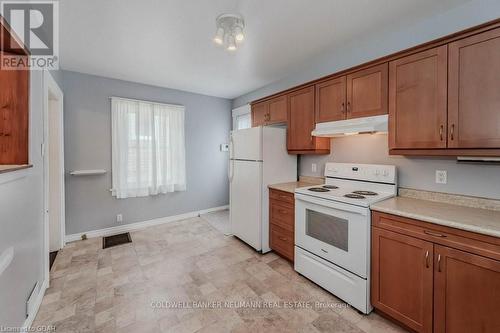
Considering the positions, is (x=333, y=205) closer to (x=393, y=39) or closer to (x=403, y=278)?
(x=403, y=278)

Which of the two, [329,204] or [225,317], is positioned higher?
[329,204]

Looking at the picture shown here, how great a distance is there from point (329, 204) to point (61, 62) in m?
3.90

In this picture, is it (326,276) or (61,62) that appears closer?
(326,276)

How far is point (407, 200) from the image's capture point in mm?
2025

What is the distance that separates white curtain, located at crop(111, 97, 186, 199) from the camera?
3613 millimetres

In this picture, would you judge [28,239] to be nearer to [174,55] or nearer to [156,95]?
[174,55]

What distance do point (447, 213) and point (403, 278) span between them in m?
0.58

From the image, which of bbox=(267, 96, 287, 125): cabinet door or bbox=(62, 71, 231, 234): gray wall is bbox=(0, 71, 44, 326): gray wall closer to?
bbox=(62, 71, 231, 234): gray wall

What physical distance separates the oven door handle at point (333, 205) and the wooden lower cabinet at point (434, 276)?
0.11 metres

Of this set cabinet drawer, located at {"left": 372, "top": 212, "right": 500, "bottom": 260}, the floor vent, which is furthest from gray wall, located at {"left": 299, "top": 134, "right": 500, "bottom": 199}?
the floor vent

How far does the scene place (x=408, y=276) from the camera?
1.62 metres

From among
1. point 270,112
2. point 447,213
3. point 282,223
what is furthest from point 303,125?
point 447,213

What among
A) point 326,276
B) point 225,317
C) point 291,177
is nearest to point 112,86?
point 291,177

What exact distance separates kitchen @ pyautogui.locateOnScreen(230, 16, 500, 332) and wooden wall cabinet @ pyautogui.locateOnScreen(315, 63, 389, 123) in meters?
0.01
